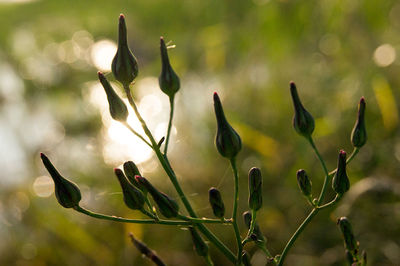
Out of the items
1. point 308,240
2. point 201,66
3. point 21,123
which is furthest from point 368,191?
point 21,123

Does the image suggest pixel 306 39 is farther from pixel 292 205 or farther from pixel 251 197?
pixel 251 197

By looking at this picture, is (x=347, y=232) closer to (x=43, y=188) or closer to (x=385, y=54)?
(x=385, y=54)

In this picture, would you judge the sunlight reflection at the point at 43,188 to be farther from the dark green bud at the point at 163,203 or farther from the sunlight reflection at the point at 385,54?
the dark green bud at the point at 163,203

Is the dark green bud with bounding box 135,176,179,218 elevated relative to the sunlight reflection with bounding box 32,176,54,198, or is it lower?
elevated

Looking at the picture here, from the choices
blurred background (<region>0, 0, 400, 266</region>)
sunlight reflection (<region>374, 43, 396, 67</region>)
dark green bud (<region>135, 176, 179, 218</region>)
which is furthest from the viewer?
sunlight reflection (<region>374, 43, 396, 67</region>)

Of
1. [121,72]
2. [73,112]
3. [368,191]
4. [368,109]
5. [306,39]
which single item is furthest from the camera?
[73,112]

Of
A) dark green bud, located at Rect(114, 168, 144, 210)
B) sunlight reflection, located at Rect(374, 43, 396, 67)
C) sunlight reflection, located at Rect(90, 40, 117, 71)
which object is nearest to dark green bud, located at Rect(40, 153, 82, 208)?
dark green bud, located at Rect(114, 168, 144, 210)

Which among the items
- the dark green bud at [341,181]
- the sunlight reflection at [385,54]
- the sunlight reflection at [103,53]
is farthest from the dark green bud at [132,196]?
the sunlight reflection at [103,53]

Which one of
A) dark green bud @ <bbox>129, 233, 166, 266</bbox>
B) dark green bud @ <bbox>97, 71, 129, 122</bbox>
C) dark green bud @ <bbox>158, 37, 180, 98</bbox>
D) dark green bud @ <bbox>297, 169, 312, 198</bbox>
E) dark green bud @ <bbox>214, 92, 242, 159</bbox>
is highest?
dark green bud @ <bbox>158, 37, 180, 98</bbox>

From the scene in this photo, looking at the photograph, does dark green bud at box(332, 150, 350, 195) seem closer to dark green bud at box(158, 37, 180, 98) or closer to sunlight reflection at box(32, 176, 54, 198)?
dark green bud at box(158, 37, 180, 98)
